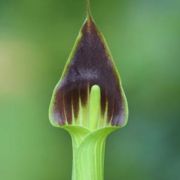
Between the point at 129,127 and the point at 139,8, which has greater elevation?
the point at 139,8

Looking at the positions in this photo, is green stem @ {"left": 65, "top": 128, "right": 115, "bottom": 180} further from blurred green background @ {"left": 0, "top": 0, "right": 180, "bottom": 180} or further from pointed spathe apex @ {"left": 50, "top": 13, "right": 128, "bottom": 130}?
blurred green background @ {"left": 0, "top": 0, "right": 180, "bottom": 180}

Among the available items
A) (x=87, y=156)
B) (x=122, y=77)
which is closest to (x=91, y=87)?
(x=87, y=156)

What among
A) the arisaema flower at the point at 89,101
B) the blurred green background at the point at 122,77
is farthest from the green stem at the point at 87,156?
the blurred green background at the point at 122,77

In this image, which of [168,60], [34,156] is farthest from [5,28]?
[168,60]

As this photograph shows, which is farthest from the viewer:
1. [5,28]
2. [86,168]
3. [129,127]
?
[5,28]

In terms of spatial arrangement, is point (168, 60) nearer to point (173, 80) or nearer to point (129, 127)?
point (173, 80)

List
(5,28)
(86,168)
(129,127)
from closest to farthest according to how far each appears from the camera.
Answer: (86,168)
(129,127)
(5,28)

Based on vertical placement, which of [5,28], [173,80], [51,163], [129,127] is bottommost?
[51,163]
